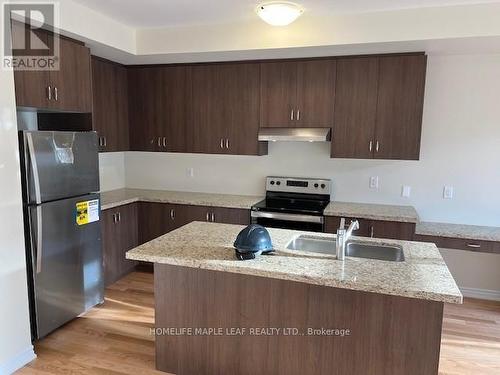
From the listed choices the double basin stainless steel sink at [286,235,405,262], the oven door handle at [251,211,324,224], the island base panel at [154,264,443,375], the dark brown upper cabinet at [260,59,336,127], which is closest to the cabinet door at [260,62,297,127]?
the dark brown upper cabinet at [260,59,336,127]

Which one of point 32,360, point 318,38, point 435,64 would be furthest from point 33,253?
point 435,64

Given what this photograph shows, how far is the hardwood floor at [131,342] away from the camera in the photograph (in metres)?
2.55

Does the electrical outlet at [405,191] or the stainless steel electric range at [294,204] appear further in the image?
the electrical outlet at [405,191]

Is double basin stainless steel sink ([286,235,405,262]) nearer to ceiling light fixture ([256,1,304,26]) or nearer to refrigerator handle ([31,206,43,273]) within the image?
ceiling light fixture ([256,1,304,26])

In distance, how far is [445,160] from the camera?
372 cm

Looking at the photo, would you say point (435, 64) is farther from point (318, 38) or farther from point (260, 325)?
point (260, 325)

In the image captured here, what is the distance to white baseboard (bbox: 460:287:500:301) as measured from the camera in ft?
12.1

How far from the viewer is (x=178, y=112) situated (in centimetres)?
415

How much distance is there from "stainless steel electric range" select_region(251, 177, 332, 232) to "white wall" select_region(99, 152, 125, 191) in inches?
76.1

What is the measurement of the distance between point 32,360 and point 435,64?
14.1 feet

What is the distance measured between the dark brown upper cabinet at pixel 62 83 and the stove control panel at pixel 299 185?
2.04m

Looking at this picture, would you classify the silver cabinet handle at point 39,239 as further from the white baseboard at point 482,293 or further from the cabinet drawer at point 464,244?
the white baseboard at point 482,293

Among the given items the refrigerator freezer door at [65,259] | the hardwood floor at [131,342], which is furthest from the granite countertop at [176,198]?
the hardwood floor at [131,342]

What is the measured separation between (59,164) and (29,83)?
61cm
